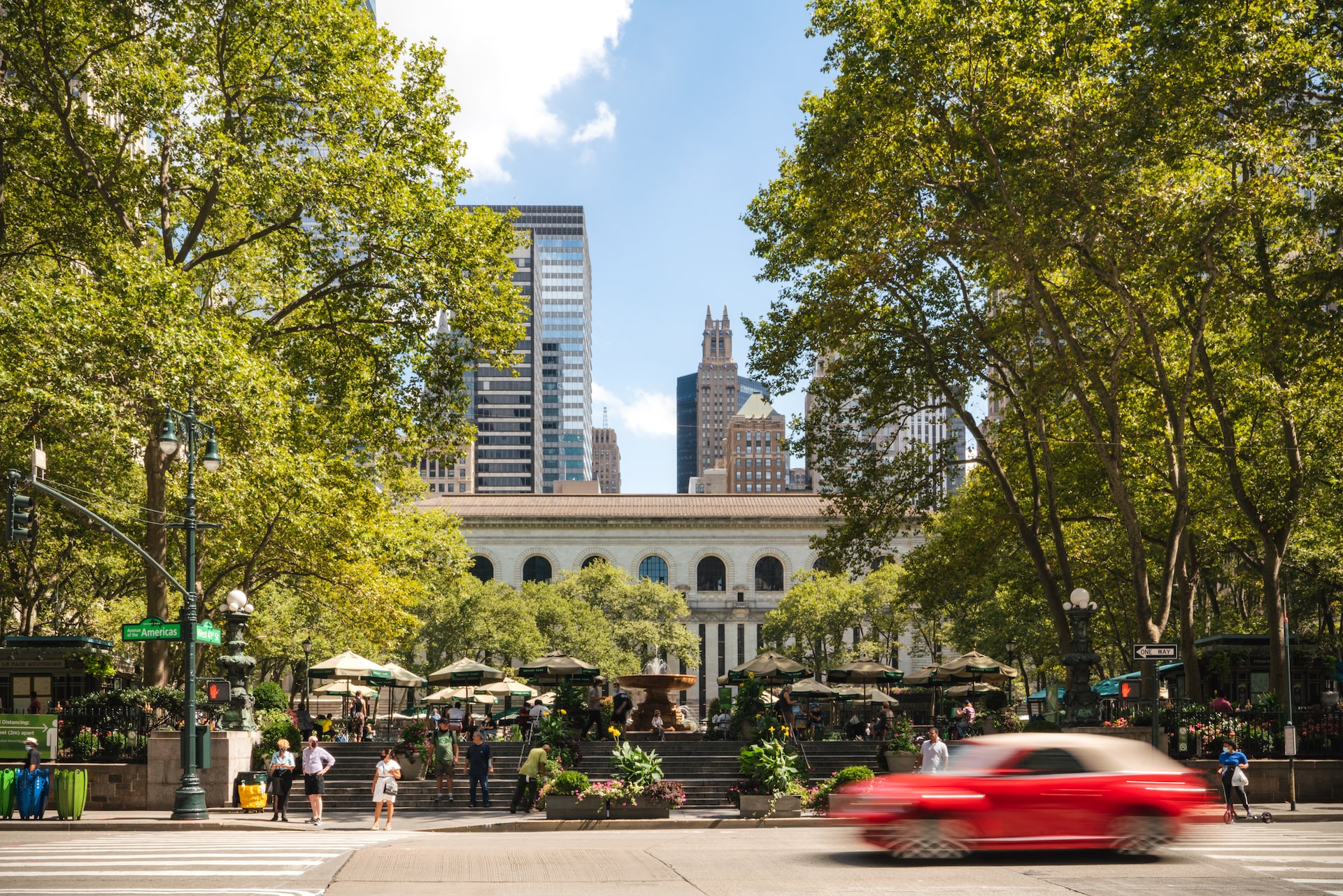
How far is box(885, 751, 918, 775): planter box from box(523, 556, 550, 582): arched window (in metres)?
61.2

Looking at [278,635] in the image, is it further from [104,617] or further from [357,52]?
[357,52]

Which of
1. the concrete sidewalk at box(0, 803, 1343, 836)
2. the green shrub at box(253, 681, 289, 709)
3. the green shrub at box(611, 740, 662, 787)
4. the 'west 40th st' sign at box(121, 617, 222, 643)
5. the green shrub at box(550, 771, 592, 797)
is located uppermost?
the 'west 40th st' sign at box(121, 617, 222, 643)

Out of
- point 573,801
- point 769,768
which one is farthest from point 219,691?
point 769,768

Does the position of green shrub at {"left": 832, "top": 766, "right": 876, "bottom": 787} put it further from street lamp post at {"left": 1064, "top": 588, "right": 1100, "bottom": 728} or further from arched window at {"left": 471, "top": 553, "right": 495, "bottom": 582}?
arched window at {"left": 471, "top": 553, "right": 495, "bottom": 582}

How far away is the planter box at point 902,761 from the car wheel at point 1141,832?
14081 millimetres

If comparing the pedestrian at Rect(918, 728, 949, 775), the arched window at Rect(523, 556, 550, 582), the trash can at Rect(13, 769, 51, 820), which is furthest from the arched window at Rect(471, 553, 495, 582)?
the pedestrian at Rect(918, 728, 949, 775)

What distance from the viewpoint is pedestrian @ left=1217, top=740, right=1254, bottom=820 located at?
22.4 m

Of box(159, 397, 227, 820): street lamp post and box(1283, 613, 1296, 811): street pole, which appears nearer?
box(159, 397, 227, 820): street lamp post

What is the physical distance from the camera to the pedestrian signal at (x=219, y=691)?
23.9 meters

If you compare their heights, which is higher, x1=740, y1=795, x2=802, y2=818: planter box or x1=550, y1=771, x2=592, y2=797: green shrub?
x1=550, y1=771, x2=592, y2=797: green shrub

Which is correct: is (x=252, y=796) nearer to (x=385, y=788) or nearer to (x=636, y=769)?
(x=385, y=788)

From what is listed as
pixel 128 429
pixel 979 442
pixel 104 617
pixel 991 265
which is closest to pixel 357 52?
pixel 128 429

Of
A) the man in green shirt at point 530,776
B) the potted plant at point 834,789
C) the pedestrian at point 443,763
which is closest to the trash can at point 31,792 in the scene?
the pedestrian at point 443,763

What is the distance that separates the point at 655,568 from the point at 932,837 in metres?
75.4
